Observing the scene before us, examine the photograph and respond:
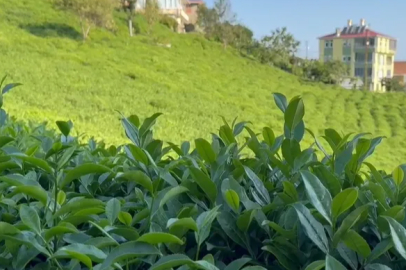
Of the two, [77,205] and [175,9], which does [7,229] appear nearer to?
[77,205]

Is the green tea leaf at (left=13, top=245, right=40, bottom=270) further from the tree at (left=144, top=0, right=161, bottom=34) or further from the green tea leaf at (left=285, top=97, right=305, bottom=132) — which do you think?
the tree at (left=144, top=0, right=161, bottom=34)

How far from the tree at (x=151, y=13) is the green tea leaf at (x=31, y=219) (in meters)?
13.9

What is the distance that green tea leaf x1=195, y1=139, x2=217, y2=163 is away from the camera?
0.67 metres

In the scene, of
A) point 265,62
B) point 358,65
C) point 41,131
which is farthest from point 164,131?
point 358,65

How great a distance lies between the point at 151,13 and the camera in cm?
1407

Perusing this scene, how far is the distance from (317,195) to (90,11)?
1153 centimetres

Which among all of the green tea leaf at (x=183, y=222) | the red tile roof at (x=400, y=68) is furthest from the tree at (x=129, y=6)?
the red tile roof at (x=400, y=68)

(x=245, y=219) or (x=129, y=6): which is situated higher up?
(x=129, y=6)

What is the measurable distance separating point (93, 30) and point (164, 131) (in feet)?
20.1

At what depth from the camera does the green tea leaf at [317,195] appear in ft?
1.62

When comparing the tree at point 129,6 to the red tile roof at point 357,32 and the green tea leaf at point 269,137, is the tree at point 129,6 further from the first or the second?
the red tile roof at point 357,32

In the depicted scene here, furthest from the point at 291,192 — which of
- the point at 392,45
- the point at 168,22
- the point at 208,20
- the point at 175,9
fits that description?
the point at 392,45

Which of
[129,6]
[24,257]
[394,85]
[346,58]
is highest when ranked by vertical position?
[129,6]

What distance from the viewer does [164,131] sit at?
6805mm
